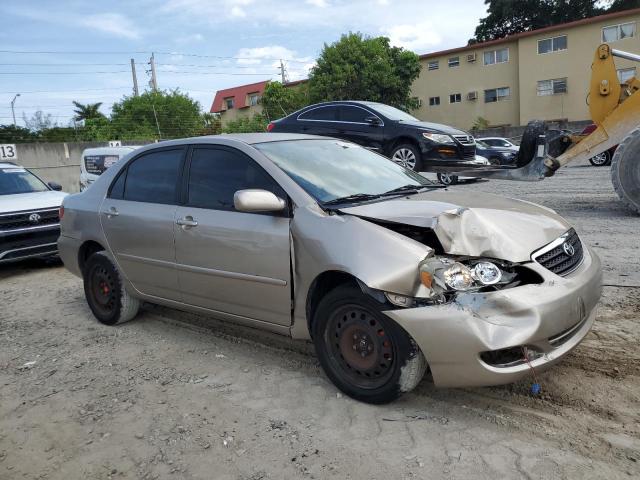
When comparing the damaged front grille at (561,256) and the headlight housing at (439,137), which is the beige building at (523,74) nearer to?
the headlight housing at (439,137)

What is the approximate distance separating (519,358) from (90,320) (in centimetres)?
415

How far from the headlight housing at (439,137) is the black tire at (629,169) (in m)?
2.70

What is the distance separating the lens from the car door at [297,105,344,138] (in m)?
10.7

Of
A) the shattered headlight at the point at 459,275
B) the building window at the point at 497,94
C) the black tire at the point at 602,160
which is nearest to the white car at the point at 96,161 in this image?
the shattered headlight at the point at 459,275

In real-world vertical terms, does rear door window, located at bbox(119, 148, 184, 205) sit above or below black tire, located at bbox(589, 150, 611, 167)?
above

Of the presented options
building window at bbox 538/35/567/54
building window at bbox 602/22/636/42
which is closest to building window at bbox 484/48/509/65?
building window at bbox 538/35/567/54

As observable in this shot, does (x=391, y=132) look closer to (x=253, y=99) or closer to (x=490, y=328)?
(x=490, y=328)

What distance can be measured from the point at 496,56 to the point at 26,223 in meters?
36.5

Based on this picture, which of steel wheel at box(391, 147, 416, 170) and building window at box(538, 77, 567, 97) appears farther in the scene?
building window at box(538, 77, 567, 97)

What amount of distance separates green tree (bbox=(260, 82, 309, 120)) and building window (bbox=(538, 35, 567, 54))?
16.9 meters

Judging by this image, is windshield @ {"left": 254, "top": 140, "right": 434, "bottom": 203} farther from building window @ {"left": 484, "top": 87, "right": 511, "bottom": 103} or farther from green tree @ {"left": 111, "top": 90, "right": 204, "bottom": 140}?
building window @ {"left": 484, "top": 87, "right": 511, "bottom": 103}

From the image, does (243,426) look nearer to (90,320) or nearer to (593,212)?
(90,320)

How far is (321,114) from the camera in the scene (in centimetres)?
1090

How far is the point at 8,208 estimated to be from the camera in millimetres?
7516
